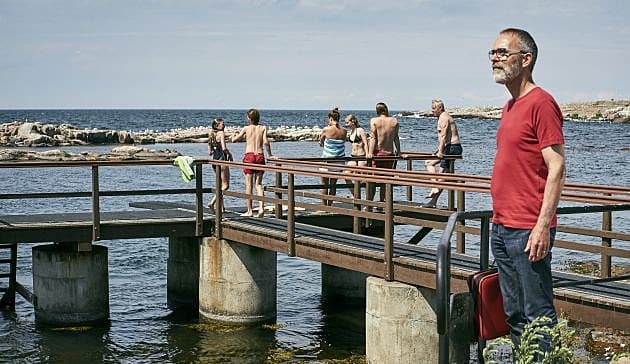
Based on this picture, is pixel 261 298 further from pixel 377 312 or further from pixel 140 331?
pixel 377 312

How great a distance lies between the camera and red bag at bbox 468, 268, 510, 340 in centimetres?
543

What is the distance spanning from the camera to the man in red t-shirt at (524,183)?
5.22 meters

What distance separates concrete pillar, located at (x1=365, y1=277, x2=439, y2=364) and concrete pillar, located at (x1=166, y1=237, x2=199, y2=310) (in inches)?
205

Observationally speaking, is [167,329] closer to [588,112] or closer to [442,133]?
[442,133]

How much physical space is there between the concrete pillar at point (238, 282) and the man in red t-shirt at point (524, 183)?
8.54 m

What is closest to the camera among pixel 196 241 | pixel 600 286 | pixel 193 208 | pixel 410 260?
pixel 600 286

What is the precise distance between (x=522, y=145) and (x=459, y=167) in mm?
43646

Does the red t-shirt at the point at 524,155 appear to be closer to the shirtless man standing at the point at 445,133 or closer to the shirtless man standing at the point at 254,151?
the shirtless man standing at the point at 254,151

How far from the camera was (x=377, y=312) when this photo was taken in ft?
34.9

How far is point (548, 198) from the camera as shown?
519cm

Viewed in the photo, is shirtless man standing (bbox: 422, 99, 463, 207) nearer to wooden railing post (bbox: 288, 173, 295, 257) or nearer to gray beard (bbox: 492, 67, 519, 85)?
wooden railing post (bbox: 288, 173, 295, 257)

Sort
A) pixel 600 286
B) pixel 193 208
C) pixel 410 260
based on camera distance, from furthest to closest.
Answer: pixel 193 208
pixel 410 260
pixel 600 286

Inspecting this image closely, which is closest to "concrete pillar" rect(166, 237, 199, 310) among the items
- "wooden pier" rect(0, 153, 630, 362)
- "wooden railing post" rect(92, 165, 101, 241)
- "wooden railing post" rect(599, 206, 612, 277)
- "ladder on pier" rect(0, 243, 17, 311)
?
"wooden pier" rect(0, 153, 630, 362)

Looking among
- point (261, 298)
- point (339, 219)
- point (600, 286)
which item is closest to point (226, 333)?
point (261, 298)
